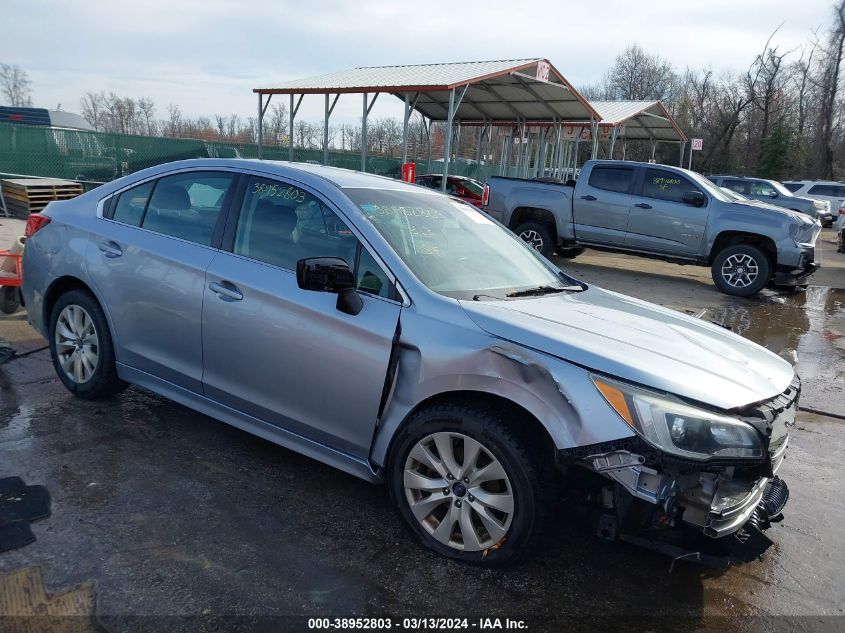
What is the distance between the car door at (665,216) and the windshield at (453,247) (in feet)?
24.9

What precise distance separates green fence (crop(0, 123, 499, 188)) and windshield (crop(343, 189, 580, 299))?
1054 centimetres

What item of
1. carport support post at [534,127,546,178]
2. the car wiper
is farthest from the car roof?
carport support post at [534,127,546,178]

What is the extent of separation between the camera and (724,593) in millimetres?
2832

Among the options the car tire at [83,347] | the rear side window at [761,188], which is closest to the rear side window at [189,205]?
the car tire at [83,347]

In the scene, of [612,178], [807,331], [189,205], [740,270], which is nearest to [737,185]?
[612,178]

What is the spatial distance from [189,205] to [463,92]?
39.8ft

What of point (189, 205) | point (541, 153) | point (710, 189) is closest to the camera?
point (189, 205)

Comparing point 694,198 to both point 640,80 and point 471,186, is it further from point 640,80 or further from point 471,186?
point 640,80

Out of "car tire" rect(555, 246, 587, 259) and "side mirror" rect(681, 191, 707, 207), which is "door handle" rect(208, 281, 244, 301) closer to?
"side mirror" rect(681, 191, 707, 207)

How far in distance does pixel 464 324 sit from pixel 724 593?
5.32 ft

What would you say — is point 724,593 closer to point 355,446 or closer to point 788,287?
point 355,446

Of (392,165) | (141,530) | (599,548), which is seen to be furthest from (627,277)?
(392,165)

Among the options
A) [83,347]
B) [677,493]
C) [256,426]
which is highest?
[677,493]

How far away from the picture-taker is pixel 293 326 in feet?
10.3
